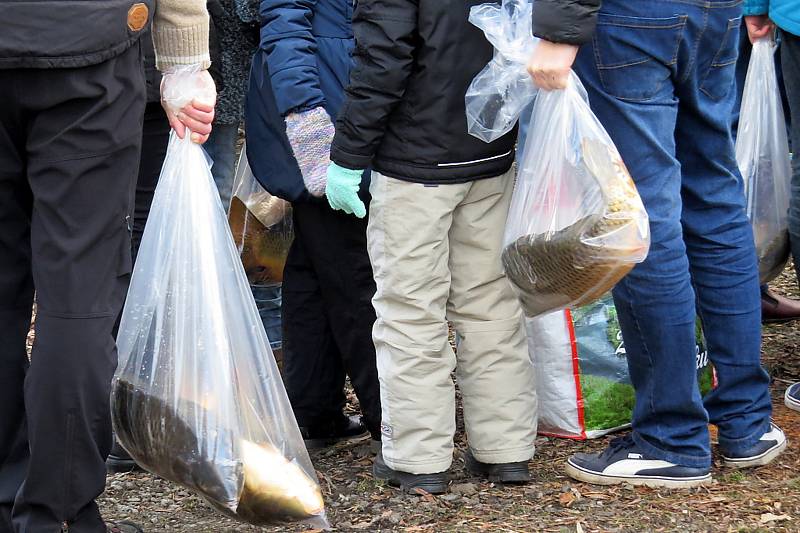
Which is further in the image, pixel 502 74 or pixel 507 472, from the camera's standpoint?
pixel 507 472

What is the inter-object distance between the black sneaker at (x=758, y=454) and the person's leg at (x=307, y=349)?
109cm

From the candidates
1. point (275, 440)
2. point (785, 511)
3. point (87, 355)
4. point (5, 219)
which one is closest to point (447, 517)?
point (275, 440)

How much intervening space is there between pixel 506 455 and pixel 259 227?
1119 mm

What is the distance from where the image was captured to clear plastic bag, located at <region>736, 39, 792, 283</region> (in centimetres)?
370

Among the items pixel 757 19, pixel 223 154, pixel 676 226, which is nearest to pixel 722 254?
pixel 676 226

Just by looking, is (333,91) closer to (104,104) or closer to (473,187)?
(473,187)

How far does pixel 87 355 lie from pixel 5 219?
1.05 feet

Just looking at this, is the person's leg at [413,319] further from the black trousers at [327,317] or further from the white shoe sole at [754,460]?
the white shoe sole at [754,460]

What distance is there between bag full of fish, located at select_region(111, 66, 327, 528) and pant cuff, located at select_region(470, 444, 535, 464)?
1.81 ft

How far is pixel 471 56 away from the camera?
2770mm

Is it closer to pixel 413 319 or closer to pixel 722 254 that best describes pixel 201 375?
pixel 413 319

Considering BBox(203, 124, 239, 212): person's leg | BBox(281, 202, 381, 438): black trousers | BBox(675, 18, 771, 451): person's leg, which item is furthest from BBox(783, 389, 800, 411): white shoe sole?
BBox(203, 124, 239, 212): person's leg

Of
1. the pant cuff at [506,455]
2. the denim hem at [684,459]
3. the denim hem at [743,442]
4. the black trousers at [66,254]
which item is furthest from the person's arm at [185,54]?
the denim hem at [743,442]

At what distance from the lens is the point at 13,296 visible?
2.45 meters
